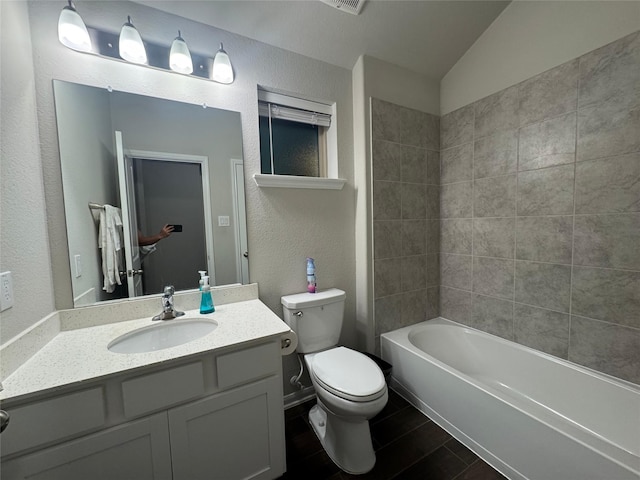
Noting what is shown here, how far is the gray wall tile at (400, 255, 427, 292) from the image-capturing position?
201 cm

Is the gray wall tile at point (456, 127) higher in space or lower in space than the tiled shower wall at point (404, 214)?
higher

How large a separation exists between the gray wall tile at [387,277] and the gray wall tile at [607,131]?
47.4 inches

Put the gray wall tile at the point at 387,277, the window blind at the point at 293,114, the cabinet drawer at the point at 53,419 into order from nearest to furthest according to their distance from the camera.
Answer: the cabinet drawer at the point at 53,419
the window blind at the point at 293,114
the gray wall tile at the point at 387,277

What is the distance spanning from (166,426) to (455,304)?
6.73 ft

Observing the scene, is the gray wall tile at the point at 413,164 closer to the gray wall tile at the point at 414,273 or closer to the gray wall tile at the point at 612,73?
the gray wall tile at the point at 414,273

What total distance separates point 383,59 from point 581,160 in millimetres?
1353

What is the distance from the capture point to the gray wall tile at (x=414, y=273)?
201cm

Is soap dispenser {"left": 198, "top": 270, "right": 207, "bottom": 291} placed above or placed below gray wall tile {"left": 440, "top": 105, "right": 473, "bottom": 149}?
below

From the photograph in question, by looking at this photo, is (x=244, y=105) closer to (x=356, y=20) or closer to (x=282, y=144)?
(x=282, y=144)

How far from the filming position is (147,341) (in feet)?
3.92

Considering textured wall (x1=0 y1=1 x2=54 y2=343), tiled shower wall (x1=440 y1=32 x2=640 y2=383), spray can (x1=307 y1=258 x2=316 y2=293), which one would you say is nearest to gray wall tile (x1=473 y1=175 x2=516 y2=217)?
tiled shower wall (x1=440 y1=32 x2=640 y2=383)

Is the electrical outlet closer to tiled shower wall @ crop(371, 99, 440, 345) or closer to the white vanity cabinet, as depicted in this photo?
the white vanity cabinet

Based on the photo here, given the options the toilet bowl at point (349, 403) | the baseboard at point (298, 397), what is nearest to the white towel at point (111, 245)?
the toilet bowl at point (349, 403)

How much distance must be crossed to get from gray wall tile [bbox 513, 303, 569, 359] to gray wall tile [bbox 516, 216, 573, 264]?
0.33 meters
